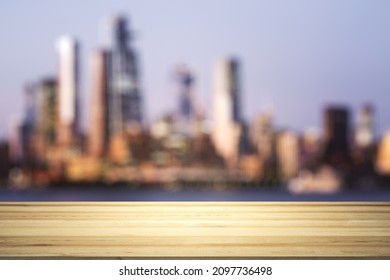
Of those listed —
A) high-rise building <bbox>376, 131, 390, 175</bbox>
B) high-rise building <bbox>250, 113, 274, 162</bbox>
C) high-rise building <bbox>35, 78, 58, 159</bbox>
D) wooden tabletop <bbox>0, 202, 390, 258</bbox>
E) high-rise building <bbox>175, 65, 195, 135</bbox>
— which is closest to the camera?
wooden tabletop <bbox>0, 202, 390, 258</bbox>

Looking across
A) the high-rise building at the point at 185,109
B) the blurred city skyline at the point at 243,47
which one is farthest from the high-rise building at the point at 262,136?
the blurred city skyline at the point at 243,47

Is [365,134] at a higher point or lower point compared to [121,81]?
lower

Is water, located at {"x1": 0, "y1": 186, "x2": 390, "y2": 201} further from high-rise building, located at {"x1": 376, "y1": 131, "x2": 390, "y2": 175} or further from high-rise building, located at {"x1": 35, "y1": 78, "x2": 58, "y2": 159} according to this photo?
high-rise building, located at {"x1": 35, "y1": 78, "x2": 58, "y2": 159}

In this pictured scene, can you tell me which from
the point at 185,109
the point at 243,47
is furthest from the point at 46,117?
the point at 243,47

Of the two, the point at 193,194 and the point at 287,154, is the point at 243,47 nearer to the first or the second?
the point at 193,194

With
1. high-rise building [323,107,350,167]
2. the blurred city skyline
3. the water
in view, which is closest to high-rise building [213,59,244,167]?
the water

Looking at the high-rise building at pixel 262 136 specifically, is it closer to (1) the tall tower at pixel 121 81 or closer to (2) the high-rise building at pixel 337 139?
(2) the high-rise building at pixel 337 139

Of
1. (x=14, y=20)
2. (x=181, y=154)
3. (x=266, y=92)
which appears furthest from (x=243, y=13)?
(x=14, y=20)

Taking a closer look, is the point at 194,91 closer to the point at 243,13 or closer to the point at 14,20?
the point at 243,13
